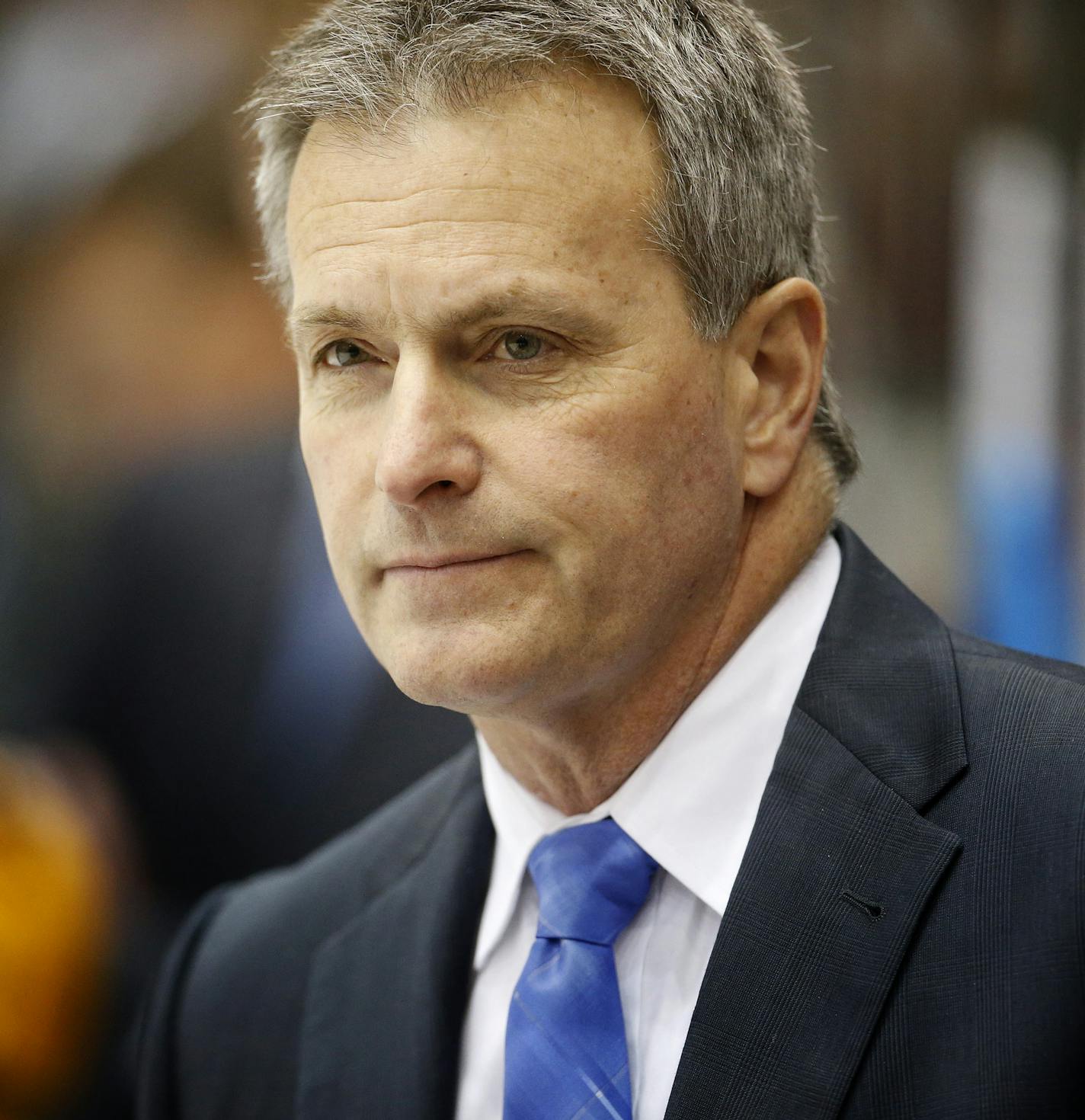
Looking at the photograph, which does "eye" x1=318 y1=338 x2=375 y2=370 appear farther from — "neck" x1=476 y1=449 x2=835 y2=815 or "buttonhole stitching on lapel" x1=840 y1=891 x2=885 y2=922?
"buttonhole stitching on lapel" x1=840 y1=891 x2=885 y2=922

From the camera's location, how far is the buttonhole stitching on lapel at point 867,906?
185 cm

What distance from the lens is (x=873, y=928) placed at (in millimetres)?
1848

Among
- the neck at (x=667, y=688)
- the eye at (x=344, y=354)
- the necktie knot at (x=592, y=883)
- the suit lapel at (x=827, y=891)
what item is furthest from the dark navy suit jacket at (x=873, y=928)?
the eye at (x=344, y=354)

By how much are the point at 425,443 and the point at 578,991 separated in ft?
2.79

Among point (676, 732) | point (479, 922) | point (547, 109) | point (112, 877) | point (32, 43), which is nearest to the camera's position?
point (547, 109)

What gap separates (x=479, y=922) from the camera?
2.40 metres

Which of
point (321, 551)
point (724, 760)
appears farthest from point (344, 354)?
point (321, 551)

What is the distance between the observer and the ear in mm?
2178

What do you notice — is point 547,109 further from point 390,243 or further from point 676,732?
point 676,732

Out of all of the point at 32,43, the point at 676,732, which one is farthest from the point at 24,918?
the point at 32,43

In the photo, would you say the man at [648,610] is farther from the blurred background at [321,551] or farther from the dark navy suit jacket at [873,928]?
the blurred background at [321,551]

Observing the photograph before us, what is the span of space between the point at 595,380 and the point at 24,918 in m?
2.66

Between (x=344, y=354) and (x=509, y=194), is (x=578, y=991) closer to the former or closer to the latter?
(x=344, y=354)

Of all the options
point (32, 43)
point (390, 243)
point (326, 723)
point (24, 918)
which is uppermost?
point (32, 43)
